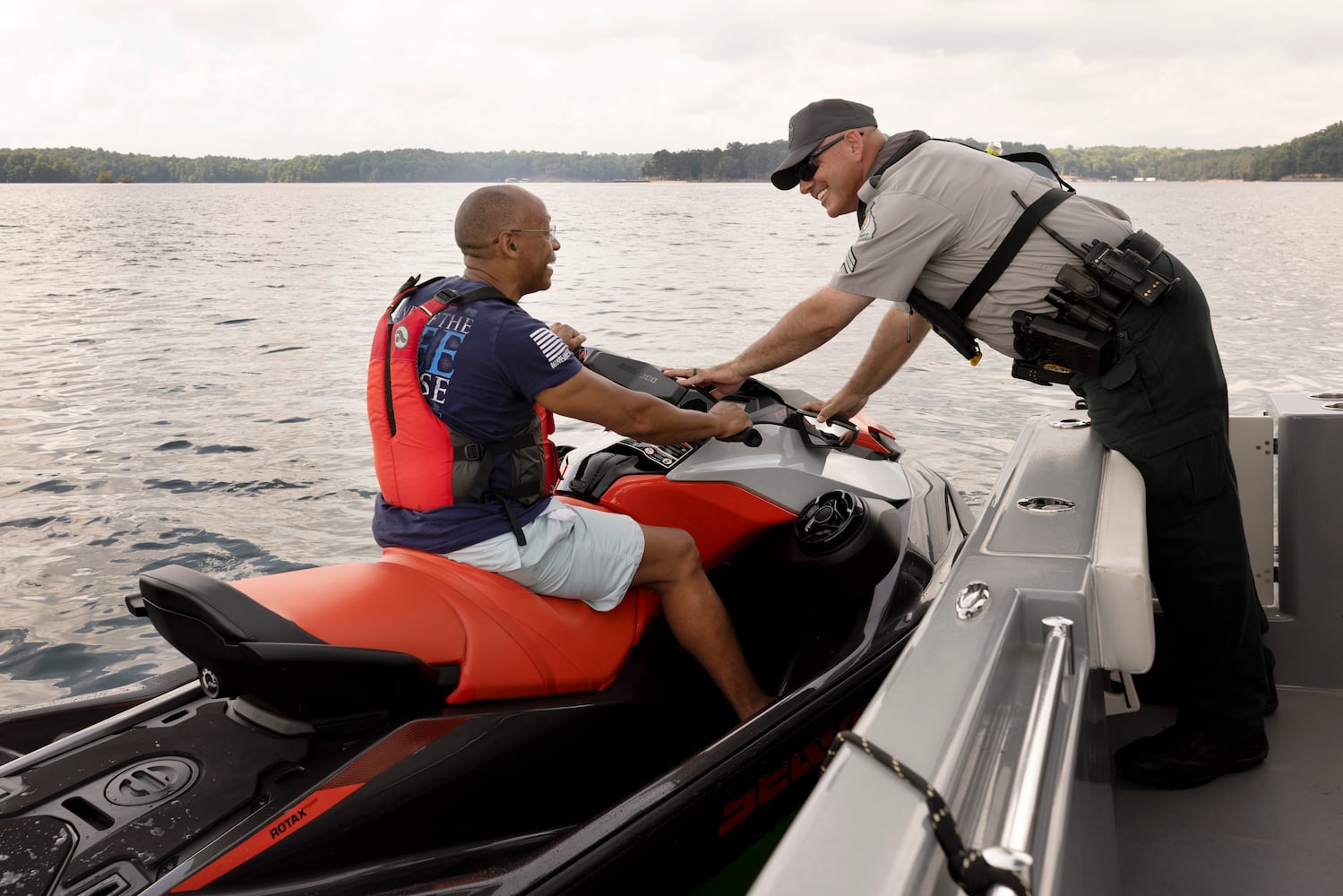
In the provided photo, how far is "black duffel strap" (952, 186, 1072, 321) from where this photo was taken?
2.87m

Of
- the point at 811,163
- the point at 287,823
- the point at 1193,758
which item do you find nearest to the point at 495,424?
the point at 287,823

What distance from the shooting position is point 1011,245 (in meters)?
2.88

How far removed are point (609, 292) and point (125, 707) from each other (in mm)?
18947

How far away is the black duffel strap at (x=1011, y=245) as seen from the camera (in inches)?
113

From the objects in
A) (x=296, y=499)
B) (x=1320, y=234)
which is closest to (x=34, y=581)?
(x=296, y=499)

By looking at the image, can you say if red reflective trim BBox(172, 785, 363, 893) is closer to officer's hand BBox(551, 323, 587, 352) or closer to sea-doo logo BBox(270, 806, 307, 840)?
sea-doo logo BBox(270, 806, 307, 840)

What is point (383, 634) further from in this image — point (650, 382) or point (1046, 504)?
point (1046, 504)

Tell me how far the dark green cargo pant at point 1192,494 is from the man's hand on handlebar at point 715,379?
965 mm

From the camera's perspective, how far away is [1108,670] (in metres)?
1.82

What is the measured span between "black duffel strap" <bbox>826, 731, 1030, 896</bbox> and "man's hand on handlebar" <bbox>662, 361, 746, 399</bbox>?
80.8 inches

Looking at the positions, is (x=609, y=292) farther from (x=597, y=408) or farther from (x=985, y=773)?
(x=985, y=773)

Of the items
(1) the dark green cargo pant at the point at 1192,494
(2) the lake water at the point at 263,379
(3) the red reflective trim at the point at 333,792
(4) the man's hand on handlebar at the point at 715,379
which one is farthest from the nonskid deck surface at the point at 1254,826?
(2) the lake water at the point at 263,379

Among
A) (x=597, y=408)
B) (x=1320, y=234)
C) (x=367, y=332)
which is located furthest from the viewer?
(x=1320, y=234)

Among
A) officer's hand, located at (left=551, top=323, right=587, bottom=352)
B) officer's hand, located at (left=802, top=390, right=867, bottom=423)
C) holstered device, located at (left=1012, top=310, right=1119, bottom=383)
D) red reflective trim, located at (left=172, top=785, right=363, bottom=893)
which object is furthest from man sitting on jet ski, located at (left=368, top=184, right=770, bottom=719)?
holstered device, located at (left=1012, top=310, right=1119, bottom=383)
